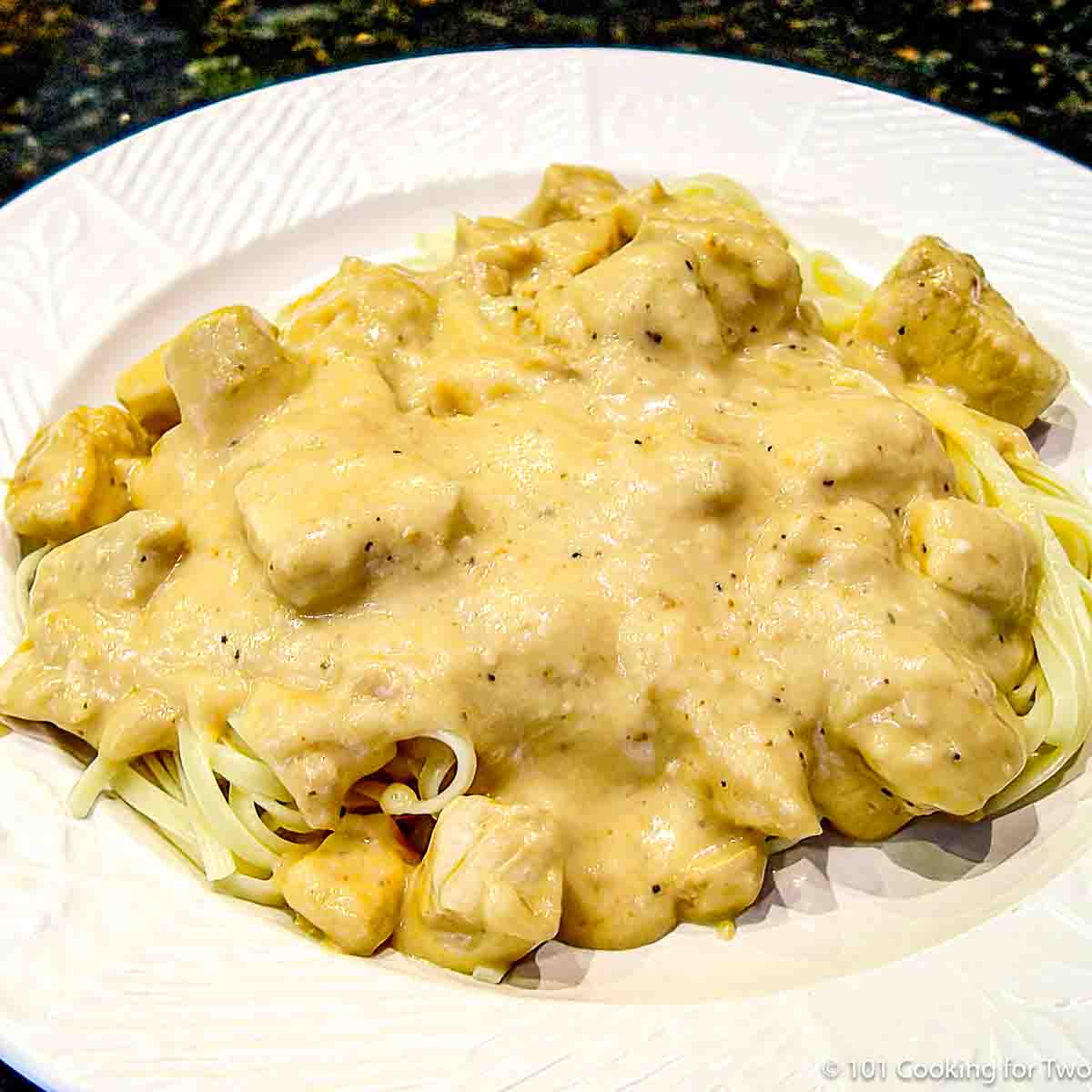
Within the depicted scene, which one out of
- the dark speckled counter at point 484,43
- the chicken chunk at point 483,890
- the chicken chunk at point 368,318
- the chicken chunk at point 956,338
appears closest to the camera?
the chicken chunk at point 483,890

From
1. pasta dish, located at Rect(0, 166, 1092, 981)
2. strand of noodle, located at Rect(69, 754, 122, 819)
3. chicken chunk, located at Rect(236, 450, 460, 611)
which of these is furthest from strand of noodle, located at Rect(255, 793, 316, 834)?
chicken chunk, located at Rect(236, 450, 460, 611)

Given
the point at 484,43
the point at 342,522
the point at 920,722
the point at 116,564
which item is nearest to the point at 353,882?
the point at 342,522

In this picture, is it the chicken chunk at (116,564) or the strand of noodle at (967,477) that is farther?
the strand of noodle at (967,477)

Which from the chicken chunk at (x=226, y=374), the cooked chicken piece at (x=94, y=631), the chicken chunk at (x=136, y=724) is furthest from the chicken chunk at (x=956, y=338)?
the chicken chunk at (x=136, y=724)

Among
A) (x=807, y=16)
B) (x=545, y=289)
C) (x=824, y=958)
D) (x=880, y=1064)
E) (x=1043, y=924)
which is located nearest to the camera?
(x=880, y=1064)

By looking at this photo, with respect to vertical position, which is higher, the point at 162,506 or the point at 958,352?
the point at 958,352

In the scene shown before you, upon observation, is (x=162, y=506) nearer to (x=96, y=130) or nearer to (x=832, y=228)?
(x=832, y=228)

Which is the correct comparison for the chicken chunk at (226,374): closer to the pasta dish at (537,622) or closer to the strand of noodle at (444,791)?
the pasta dish at (537,622)

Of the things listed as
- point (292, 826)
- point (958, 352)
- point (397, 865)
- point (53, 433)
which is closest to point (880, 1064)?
point (397, 865)
